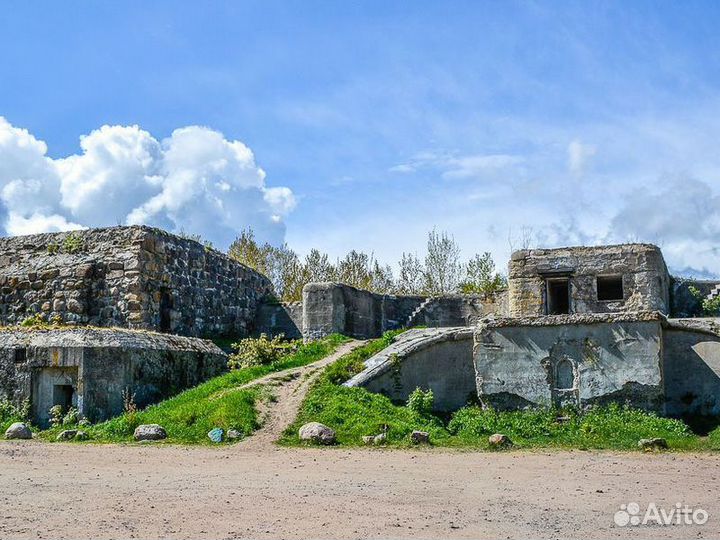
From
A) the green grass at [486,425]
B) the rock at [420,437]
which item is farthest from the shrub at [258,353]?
the rock at [420,437]

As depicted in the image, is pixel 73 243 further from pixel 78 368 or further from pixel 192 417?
pixel 192 417

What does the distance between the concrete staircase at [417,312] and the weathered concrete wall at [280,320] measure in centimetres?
308

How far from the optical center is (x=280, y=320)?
82.5ft

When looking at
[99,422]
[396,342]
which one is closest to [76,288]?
[99,422]

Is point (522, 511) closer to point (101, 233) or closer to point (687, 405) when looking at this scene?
point (687, 405)

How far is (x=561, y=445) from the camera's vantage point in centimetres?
1257

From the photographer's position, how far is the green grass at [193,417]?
13.4 m

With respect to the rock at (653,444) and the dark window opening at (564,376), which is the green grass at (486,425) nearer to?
the rock at (653,444)

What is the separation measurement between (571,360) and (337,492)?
6.77m

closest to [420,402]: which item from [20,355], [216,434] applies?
[216,434]

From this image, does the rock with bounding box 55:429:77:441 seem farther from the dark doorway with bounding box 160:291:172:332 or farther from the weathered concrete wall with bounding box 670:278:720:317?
the weathered concrete wall with bounding box 670:278:720:317

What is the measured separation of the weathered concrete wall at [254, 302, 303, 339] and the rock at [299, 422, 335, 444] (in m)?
11.4

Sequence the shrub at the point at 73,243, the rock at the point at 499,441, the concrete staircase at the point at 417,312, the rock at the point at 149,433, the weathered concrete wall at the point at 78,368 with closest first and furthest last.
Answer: the rock at the point at 499,441 → the rock at the point at 149,433 → the weathered concrete wall at the point at 78,368 → the shrub at the point at 73,243 → the concrete staircase at the point at 417,312

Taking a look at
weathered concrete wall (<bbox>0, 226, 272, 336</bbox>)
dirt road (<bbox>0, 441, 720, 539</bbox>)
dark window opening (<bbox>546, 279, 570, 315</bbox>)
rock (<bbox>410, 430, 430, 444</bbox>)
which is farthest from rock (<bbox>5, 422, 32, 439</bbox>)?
dark window opening (<bbox>546, 279, 570, 315</bbox>)
